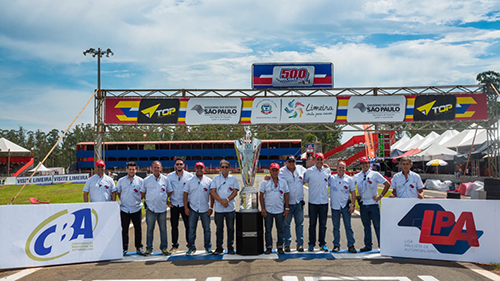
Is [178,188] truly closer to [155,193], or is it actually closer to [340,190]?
[155,193]

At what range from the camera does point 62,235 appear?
6.96m

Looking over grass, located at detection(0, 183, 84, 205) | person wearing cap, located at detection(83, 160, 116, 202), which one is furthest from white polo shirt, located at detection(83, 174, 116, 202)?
grass, located at detection(0, 183, 84, 205)

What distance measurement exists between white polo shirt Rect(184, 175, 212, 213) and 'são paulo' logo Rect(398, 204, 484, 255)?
379 centimetres

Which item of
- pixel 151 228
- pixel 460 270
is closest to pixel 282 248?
pixel 151 228

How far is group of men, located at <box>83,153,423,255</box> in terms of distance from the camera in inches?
289

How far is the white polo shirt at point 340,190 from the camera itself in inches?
300

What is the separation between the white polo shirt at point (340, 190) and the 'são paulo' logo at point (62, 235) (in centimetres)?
470

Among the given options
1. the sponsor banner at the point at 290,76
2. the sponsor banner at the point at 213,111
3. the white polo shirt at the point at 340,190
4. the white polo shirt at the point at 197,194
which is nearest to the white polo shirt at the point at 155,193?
the white polo shirt at the point at 197,194

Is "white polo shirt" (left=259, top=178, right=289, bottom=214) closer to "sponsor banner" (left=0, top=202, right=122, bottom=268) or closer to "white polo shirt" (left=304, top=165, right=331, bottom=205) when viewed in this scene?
"white polo shirt" (left=304, top=165, right=331, bottom=205)

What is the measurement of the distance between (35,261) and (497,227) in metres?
8.29

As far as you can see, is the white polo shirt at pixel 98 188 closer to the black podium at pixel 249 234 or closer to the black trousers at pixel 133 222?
the black trousers at pixel 133 222

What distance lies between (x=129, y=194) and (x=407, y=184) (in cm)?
556

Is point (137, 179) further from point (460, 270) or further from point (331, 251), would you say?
point (460, 270)

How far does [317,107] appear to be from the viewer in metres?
15.7
